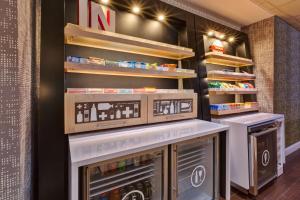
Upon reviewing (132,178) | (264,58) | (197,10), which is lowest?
(132,178)

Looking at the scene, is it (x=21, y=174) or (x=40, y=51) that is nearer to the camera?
(x=21, y=174)

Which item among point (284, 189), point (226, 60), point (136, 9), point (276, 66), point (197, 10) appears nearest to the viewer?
point (136, 9)

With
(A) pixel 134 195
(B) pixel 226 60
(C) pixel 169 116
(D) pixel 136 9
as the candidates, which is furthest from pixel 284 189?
(D) pixel 136 9

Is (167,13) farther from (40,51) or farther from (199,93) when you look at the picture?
(40,51)

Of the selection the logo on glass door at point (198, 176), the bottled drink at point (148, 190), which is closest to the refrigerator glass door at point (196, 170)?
the logo on glass door at point (198, 176)

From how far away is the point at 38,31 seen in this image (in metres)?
1.16

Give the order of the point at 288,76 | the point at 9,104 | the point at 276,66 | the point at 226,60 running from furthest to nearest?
the point at 288,76
the point at 276,66
the point at 226,60
the point at 9,104

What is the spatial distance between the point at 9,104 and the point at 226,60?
2546 millimetres

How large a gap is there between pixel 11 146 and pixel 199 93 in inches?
70.4

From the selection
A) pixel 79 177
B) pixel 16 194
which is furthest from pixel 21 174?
pixel 79 177

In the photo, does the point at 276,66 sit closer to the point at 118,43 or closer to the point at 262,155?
the point at 262,155

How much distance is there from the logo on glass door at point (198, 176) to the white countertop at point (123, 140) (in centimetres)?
39

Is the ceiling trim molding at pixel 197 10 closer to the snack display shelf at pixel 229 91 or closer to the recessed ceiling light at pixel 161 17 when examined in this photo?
the recessed ceiling light at pixel 161 17

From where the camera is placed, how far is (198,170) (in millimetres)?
1516
